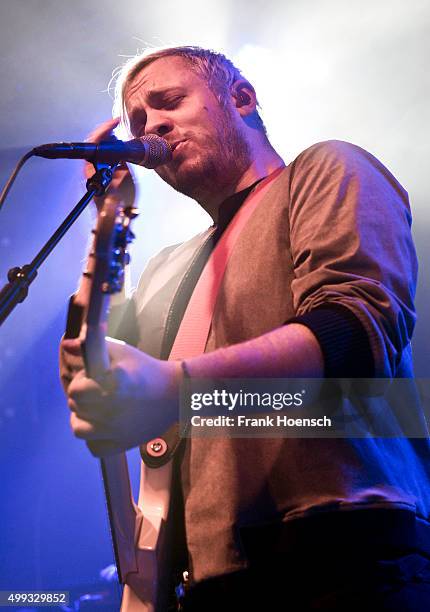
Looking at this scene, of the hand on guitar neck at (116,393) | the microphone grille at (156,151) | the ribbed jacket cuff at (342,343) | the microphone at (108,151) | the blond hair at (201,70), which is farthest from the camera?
the blond hair at (201,70)

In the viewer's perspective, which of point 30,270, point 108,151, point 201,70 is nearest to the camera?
point 30,270

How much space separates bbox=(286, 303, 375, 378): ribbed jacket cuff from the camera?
74 centimetres

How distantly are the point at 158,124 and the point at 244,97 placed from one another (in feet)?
1.14

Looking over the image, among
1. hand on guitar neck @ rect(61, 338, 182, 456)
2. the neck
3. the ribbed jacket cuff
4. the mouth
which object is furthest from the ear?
hand on guitar neck @ rect(61, 338, 182, 456)

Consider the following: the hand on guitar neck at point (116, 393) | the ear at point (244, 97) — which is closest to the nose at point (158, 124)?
the ear at point (244, 97)

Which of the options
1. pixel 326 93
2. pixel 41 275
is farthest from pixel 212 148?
pixel 41 275

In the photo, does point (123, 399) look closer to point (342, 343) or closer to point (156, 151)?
point (342, 343)

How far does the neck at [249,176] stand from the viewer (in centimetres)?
142

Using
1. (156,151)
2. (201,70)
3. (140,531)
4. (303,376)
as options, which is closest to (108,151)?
(156,151)

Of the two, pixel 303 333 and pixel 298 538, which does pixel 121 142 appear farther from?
pixel 298 538

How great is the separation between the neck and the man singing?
0.24m

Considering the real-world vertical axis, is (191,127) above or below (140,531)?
above

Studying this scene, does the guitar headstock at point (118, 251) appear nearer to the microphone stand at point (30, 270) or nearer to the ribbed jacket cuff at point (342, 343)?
the ribbed jacket cuff at point (342, 343)

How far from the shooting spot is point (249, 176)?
1421mm
